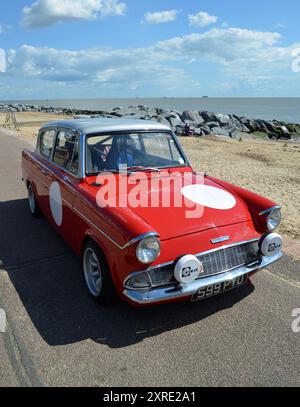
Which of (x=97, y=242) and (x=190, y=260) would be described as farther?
(x=97, y=242)

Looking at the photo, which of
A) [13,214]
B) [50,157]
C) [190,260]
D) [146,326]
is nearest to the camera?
[190,260]

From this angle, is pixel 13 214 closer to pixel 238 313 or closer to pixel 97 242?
pixel 97 242

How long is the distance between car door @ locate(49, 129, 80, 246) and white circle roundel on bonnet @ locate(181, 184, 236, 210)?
1266 mm

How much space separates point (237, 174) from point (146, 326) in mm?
7290

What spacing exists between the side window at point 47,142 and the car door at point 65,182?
271 mm

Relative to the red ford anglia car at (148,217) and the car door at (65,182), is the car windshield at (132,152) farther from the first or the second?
the car door at (65,182)

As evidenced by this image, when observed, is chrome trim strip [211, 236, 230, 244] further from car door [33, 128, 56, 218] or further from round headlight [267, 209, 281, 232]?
car door [33, 128, 56, 218]

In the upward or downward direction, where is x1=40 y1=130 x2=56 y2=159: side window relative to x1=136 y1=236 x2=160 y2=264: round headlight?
upward

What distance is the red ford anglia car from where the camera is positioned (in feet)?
10.7

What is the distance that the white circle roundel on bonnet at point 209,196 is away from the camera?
155 inches

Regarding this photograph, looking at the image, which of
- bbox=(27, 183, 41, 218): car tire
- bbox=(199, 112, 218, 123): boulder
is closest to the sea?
bbox=(199, 112, 218, 123): boulder

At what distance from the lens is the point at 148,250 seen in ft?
10.6
